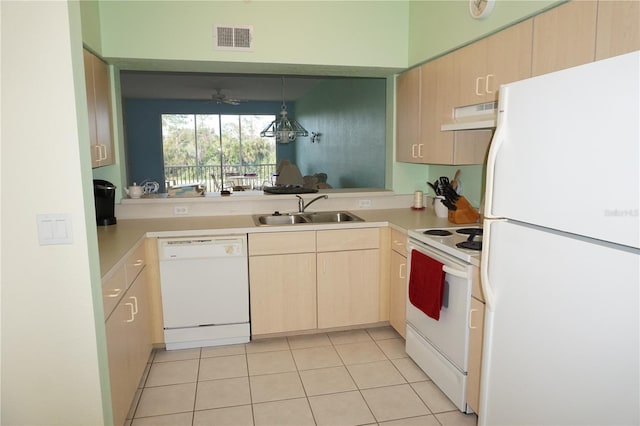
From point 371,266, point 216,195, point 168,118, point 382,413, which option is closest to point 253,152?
point 168,118

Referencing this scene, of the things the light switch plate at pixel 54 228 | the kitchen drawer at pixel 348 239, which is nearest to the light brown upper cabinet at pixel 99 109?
the light switch plate at pixel 54 228

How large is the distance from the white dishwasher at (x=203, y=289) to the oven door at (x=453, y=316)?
4.34ft

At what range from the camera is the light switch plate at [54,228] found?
1.54 metres

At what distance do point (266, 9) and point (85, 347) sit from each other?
2581mm

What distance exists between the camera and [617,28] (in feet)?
5.41

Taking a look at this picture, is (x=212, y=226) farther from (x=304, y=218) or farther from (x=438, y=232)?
(x=438, y=232)

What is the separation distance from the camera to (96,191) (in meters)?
3.04

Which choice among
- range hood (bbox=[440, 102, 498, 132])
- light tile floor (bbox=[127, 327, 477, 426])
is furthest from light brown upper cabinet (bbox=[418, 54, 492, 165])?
light tile floor (bbox=[127, 327, 477, 426])

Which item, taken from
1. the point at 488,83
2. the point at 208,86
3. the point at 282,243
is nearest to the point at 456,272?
the point at 488,83

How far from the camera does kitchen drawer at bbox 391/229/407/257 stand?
3.05 metres

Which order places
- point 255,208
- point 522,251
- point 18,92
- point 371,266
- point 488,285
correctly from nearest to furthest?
1. point 18,92
2. point 522,251
3. point 488,285
4. point 371,266
5. point 255,208

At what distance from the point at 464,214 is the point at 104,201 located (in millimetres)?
2624

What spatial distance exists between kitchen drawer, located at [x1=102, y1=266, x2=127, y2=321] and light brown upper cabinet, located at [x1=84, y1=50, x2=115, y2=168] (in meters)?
0.85

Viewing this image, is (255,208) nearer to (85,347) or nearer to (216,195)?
(216,195)
